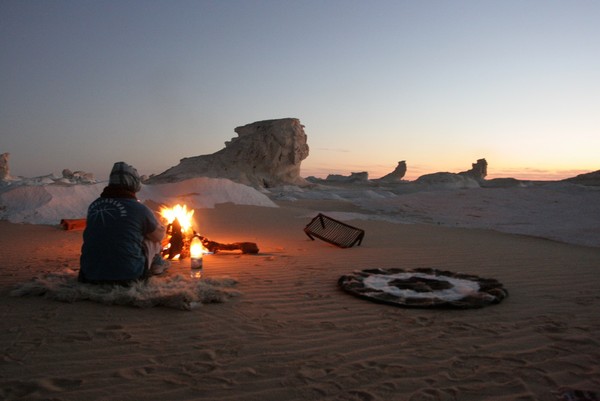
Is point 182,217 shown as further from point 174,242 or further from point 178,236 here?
point 174,242

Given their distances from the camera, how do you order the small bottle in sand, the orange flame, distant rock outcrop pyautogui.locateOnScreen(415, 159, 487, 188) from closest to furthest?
1. the small bottle in sand
2. the orange flame
3. distant rock outcrop pyautogui.locateOnScreen(415, 159, 487, 188)

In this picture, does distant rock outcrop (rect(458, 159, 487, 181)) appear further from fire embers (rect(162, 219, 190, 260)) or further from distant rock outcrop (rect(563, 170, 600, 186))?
fire embers (rect(162, 219, 190, 260))

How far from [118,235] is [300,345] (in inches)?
94.5

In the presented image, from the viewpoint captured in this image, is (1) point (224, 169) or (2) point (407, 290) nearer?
(2) point (407, 290)

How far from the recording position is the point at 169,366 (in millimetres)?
3178

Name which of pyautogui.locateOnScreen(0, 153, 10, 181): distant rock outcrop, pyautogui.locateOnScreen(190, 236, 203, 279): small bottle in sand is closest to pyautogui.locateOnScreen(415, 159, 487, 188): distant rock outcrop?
pyautogui.locateOnScreen(0, 153, 10, 181): distant rock outcrop

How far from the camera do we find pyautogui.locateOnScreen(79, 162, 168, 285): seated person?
15.8 feet

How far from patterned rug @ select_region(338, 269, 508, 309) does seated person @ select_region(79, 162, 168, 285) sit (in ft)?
7.84

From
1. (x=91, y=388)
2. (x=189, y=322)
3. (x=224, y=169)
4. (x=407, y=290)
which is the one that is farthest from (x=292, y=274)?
(x=224, y=169)

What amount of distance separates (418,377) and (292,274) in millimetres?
3347

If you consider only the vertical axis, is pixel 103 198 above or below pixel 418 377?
above

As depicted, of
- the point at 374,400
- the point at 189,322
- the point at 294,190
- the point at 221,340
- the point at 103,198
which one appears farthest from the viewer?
the point at 294,190

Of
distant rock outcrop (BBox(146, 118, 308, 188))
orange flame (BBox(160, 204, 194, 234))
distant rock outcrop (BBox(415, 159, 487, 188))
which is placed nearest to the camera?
orange flame (BBox(160, 204, 194, 234))

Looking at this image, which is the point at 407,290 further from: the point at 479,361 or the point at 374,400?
the point at 374,400
